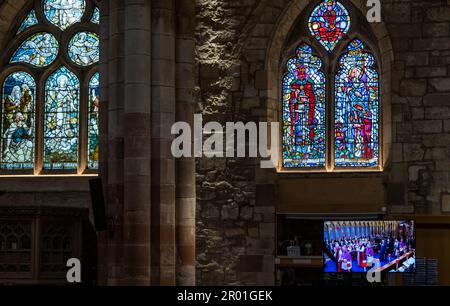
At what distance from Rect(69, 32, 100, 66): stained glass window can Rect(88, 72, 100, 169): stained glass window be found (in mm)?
301

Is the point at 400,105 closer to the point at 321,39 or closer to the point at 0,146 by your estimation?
the point at 321,39

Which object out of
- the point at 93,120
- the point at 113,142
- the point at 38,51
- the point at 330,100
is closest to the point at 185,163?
the point at 113,142

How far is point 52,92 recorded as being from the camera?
58.1ft

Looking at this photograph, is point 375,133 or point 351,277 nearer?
point 351,277

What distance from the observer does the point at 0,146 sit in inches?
700

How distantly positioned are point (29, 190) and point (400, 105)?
5.93 metres

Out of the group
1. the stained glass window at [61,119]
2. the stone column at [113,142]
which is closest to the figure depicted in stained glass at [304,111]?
the stone column at [113,142]

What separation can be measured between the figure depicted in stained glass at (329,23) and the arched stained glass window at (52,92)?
142 inches

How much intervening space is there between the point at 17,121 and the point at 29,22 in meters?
1.64

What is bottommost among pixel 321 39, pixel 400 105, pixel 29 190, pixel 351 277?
pixel 351 277

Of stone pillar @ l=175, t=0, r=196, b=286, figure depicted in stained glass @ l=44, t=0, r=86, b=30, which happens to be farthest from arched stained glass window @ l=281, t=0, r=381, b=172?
figure depicted in stained glass @ l=44, t=0, r=86, b=30

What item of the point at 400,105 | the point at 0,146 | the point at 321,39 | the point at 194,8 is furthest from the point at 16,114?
the point at 400,105

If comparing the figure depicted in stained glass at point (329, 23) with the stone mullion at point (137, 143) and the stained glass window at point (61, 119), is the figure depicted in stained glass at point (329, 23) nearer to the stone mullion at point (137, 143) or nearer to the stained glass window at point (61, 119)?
the stone mullion at point (137, 143)

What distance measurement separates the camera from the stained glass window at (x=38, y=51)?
17812 millimetres
